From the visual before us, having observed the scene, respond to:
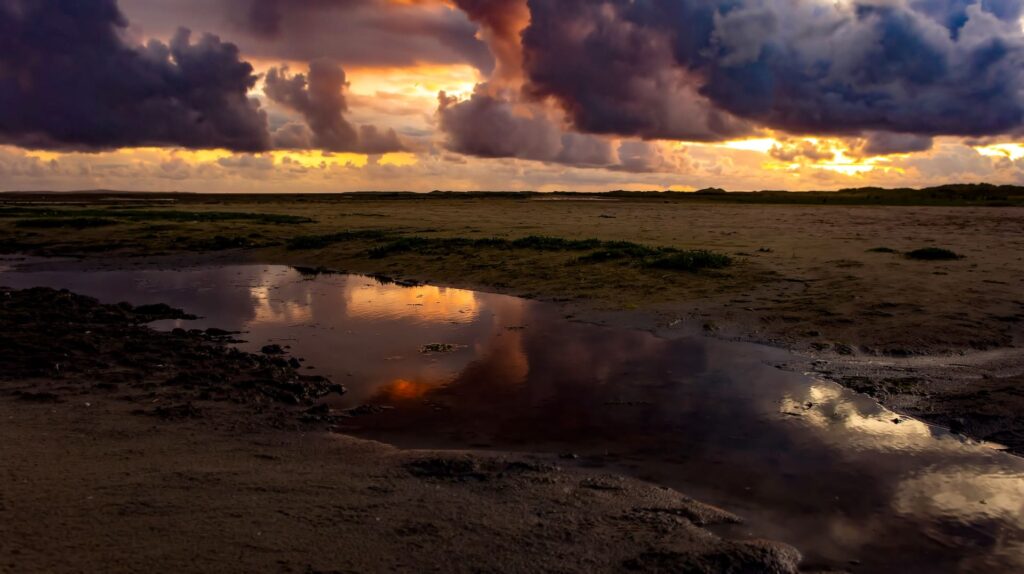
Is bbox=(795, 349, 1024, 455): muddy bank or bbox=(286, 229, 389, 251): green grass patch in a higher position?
bbox=(286, 229, 389, 251): green grass patch

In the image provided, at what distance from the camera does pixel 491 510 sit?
21.5 ft

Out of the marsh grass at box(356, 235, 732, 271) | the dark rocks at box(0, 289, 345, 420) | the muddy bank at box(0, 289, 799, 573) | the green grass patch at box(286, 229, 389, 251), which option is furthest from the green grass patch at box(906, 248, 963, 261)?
the green grass patch at box(286, 229, 389, 251)

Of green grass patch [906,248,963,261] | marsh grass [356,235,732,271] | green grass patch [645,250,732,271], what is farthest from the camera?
green grass patch [906,248,963,261]

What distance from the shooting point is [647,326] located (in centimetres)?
1612

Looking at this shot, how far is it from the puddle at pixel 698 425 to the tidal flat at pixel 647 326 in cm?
20

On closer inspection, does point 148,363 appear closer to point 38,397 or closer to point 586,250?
point 38,397

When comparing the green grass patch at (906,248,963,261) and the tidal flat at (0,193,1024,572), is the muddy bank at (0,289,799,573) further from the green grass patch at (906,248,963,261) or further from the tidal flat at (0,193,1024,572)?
the green grass patch at (906,248,963,261)

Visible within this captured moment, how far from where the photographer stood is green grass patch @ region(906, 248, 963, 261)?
23.4m

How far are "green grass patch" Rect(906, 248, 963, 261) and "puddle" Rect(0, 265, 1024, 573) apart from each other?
46.3 feet

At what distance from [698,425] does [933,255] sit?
19379 millimetres

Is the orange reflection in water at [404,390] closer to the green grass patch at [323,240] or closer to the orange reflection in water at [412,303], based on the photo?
the orange reflection in water at [412,303]

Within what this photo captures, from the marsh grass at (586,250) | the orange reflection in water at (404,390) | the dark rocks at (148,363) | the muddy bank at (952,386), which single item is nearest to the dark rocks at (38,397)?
the dark rocks at (148,363)

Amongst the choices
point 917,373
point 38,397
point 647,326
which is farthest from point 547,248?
point 38,397

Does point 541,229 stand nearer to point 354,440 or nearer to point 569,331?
point 569,331
